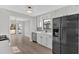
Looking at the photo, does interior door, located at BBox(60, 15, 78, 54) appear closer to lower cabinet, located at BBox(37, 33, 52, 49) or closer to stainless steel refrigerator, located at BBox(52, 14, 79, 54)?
stainless steel refrigerator, located at BBox(52, 14, 79, 54)

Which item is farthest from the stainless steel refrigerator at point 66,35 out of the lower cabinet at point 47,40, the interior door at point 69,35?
the lower cabinet at point 47,40

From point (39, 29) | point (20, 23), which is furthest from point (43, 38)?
point (20, 23)

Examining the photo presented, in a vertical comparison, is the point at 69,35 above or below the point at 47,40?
above

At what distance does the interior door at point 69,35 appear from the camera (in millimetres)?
3219

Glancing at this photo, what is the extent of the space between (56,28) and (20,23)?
11.4 m

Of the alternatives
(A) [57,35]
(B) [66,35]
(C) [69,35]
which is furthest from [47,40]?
(C) [69,35]

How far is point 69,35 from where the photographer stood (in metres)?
3.40

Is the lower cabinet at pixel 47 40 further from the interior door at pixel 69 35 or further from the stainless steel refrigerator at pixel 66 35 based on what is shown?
the interior door at pixel 69 35

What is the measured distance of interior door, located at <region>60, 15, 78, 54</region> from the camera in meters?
3.22

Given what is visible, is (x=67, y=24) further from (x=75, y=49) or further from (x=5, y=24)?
(x=5, y=24)

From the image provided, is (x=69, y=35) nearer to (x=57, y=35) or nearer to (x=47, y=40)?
(x=57, y=35)

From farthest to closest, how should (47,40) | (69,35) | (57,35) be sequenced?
(47,40) < (57,35) < (69,35)

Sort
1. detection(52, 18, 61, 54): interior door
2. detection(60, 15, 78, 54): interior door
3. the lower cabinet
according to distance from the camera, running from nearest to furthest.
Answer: detection(60, 15, 78, 54): interior door
detection(52, 18, 61, 54): interior door
the lower cabinet

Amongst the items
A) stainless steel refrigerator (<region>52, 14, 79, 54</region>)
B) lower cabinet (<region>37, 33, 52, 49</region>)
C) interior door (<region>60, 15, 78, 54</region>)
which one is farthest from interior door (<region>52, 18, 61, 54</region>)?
lower cabinet (<region>37, 33, 52, 49</region>)
